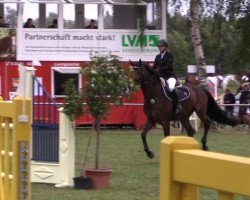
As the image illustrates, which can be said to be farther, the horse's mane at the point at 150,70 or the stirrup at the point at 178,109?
the stirrup at the point at 178,109

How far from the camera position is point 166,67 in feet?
54.5

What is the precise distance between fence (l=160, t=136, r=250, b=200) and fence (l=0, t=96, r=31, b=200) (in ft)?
10.4

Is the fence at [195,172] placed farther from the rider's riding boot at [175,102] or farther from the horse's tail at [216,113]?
the horse's tail at [216,113]

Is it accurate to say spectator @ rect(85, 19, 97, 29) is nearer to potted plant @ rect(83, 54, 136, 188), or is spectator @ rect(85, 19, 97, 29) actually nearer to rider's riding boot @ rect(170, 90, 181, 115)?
rider's riding boot @ rect(170, 90, 181, 115)

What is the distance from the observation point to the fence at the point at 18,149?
6.55m

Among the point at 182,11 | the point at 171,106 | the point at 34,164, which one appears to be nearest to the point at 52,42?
the point at 182,11

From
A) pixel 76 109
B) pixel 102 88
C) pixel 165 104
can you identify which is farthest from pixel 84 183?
pixel 165 104

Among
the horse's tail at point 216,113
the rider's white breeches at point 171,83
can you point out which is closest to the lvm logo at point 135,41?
the horse's tail at point 216,113

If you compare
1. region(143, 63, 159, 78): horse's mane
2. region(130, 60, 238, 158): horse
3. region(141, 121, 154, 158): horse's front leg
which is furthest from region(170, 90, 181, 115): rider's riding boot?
region(143, 63, 159, 78): horse's mane

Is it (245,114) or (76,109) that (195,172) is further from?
(245,114)

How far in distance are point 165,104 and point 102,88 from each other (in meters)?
5.08

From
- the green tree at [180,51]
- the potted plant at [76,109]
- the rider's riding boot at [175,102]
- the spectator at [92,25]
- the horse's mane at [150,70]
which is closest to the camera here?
the potted plant at [76,109]

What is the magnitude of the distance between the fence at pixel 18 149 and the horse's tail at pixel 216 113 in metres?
11.0

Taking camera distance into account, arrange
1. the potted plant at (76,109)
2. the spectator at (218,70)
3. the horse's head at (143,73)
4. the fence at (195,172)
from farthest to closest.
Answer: the spectator at (218,70)
the horse's head at (143,73)
the potted plant at (76,109)
the fence at (195,172)
